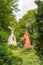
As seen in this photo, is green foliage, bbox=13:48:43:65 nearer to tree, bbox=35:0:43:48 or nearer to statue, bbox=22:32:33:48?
statue, bbox=22:32:33:48

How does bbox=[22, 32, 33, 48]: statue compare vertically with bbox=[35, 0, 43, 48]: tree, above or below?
below

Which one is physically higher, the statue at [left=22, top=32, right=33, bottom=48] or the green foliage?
the statue at [left=22, top=32, right=33, bottom=48]

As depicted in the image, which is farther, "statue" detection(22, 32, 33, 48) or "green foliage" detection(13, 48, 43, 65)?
"statue" detection(22, 32, 33, 48)

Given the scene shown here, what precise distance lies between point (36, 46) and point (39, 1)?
6.61 feet

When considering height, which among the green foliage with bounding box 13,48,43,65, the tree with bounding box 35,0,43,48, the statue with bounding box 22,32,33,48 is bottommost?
the green foliage with bounding box 13,48,43,65

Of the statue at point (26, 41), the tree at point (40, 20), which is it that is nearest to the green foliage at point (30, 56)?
the statue at point (26, 41)

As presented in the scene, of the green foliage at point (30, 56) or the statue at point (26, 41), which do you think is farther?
the statue at point (26, 41)

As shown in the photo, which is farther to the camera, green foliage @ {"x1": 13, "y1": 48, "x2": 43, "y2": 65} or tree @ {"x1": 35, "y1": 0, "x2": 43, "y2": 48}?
tree @ {"x1": 35, "y1": 0, "x2": 43, "y2": 48}

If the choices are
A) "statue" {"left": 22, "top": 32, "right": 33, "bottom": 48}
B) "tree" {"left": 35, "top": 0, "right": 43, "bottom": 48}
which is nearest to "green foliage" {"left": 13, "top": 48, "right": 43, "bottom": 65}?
"statue" {"left": 22, "top": 32, "right": 33, "bottom": 48}

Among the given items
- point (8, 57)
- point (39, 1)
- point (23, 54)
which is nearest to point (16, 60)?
point (8, 57)

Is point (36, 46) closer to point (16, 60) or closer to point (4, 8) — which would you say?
point (4, 8)

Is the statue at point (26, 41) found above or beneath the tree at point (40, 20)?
beneath

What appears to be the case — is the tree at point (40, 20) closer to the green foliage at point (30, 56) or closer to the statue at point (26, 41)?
the statue at point (26, 41)

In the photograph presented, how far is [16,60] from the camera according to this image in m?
9.45
